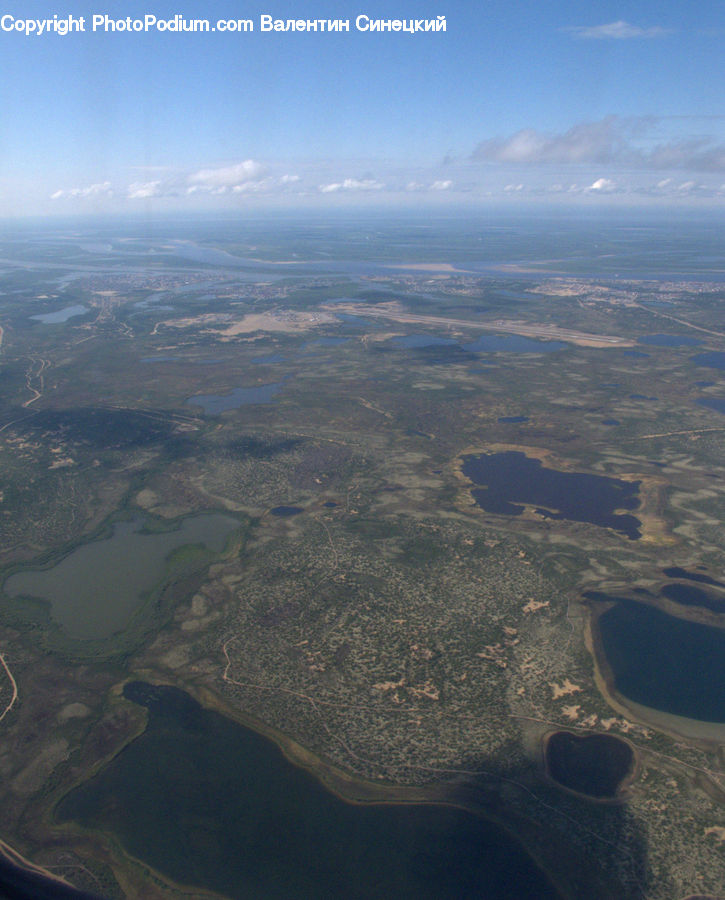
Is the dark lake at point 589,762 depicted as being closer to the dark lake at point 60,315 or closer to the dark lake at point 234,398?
the dark lake at point 234,398

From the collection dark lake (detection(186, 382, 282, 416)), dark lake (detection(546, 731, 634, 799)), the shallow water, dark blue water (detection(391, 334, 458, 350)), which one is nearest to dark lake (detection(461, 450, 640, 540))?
dark lake (detection(546, 731, 634, 799))

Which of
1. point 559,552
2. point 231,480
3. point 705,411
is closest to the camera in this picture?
point 559,552

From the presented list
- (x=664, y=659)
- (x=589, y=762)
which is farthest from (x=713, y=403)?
(x=589, y=762)

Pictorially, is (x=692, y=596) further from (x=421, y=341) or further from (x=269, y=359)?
(x=421, y=341)

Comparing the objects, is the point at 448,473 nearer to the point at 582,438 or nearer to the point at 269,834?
the point at 582,438

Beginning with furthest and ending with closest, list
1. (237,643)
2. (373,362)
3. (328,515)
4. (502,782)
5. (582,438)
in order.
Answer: (373,362) < (582,438) < (328,515) < (237,643) < (502,782)

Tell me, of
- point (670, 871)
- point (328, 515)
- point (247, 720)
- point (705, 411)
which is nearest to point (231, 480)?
point (328, 515)
